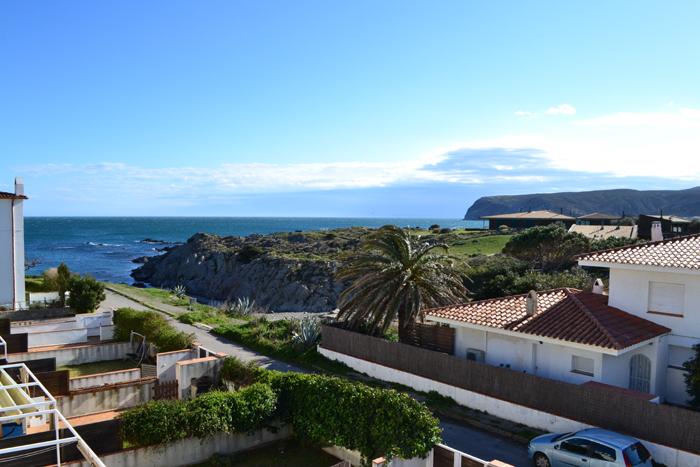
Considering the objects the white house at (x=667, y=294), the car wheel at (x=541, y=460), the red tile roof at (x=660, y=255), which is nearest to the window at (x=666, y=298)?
the white house at (x=667, y=294)

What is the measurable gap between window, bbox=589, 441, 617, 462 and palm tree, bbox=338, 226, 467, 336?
31.7 feet

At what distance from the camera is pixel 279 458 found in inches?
582

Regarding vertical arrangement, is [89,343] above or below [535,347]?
below

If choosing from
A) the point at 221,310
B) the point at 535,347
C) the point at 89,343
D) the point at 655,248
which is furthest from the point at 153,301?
the point at 655,248

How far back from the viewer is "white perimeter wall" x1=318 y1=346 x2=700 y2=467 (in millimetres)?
13359

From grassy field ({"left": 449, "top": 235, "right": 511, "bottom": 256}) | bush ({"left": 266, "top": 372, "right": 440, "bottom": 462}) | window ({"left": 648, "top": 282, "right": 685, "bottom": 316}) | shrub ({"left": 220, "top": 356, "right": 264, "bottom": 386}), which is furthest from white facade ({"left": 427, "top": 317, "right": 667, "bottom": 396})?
grassy field ({"left": 449, "top": 235, "right": 511, "bottom": 256})

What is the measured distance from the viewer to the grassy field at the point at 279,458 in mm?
14398

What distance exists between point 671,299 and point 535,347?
442 cm

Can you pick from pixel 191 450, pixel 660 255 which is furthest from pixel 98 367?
pixel 660 255

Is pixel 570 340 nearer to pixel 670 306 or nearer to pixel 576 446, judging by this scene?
pixel 670 306

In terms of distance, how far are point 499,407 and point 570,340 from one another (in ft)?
9.58

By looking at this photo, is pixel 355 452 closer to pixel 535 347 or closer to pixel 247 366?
pixel 247 366

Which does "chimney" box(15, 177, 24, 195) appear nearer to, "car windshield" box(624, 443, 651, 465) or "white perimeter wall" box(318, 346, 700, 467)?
"white perimeter wall" box(318, 346, 700, 467)

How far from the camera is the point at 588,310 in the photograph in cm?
1847
